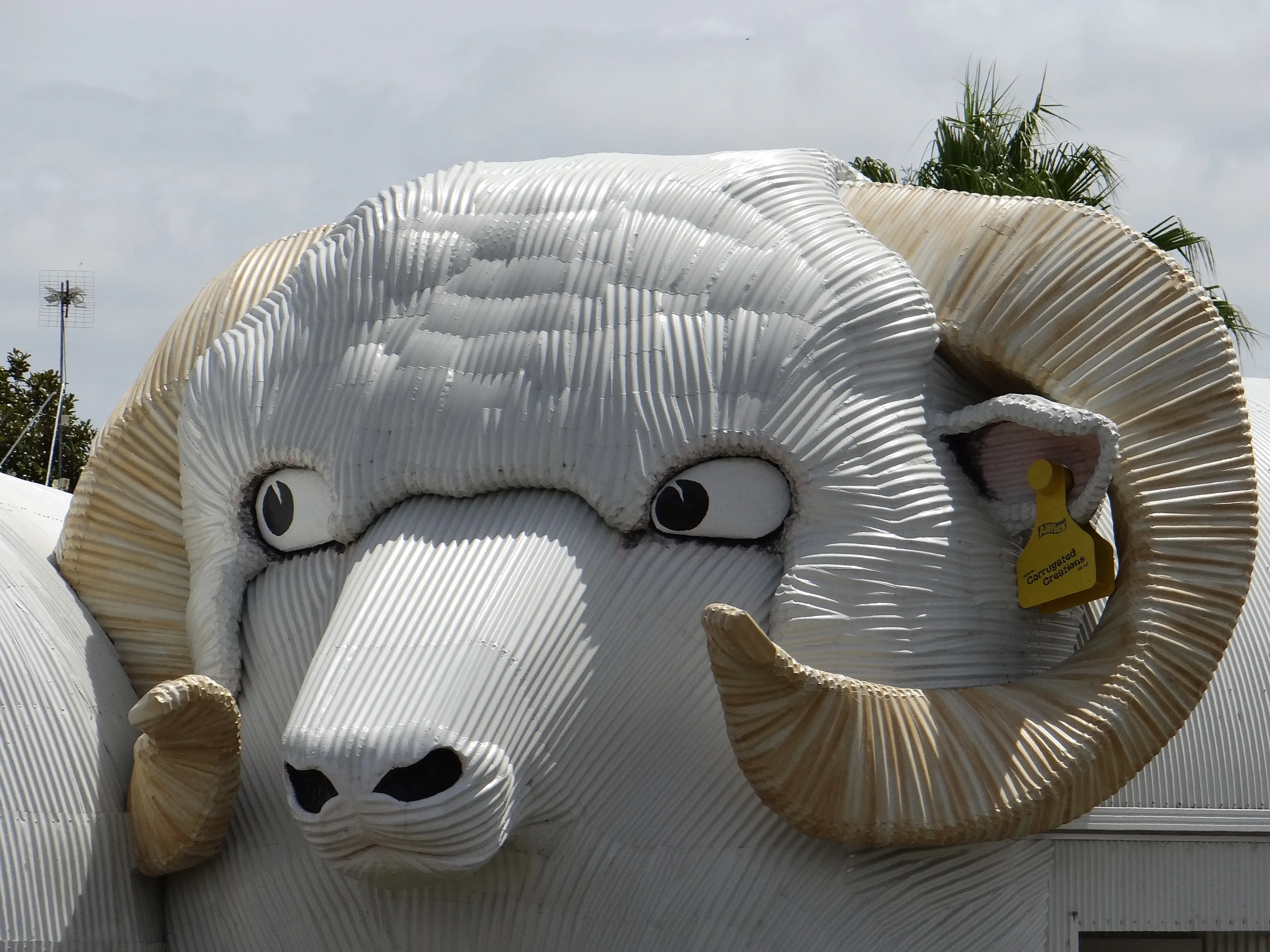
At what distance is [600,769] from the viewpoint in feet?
17.7

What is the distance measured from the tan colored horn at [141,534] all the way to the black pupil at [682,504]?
181 centimetres

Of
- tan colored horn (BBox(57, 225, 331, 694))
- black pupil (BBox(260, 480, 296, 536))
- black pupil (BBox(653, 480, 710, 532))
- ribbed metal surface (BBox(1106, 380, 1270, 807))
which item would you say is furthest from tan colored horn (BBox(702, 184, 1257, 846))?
tan colored horn (BBox(57, 225, 331, 694))

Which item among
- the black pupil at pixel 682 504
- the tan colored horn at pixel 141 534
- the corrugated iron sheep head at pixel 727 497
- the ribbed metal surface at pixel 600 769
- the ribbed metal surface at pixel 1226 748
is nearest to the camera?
the corrugated iron sheep head at pixel 727 497

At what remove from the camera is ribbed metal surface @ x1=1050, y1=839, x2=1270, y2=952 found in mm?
5953

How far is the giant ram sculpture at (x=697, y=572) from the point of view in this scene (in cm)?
525

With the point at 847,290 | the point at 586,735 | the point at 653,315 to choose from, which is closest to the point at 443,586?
the point at 586,735

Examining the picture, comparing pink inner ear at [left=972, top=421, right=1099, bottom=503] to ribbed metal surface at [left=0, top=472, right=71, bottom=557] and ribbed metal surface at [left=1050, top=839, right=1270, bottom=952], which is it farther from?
ribbed metal surface at [left=0, top=472, right=71, bottom=557]

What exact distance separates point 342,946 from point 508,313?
2027 mm

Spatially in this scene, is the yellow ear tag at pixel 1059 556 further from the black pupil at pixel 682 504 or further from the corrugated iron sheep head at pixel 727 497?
the black pupil at pixel 682 504

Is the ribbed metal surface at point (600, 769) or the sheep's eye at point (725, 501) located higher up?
the sheep's eye at point (725, 501)

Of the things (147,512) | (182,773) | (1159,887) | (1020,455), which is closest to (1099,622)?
(1020,455)

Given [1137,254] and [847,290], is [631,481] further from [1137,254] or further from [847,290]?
[1137,254]

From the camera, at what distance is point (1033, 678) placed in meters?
5.54

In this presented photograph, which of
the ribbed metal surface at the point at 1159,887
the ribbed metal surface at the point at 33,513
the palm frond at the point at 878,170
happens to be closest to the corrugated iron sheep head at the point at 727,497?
the ribbed metal surface at the point at 1159,887
